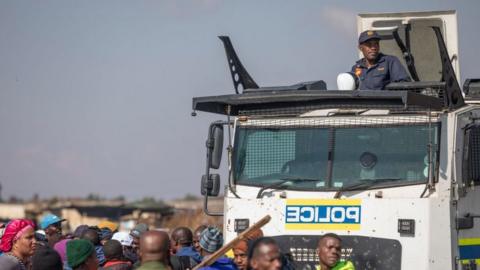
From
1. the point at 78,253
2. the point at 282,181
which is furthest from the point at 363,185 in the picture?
the point at 78,253

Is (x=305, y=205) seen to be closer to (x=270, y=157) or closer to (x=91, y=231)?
(x=270, y=157)

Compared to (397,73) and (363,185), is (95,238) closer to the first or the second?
(363,185)

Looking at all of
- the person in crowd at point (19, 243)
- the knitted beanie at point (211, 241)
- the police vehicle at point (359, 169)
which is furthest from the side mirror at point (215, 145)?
the person in crowd at point (19, 243)

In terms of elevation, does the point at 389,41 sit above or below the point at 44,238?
above

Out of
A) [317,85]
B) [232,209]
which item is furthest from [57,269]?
[317,85]

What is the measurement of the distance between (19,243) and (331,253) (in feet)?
9.35

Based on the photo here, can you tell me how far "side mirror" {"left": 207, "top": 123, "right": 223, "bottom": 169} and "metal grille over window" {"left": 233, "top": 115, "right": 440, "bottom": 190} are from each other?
0.64 feet

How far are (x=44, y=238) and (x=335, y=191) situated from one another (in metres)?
4.20

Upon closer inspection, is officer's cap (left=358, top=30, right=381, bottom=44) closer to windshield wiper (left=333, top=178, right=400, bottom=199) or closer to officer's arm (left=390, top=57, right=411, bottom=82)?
officer's arm (left=390, top=57, right=411, bottom=82)

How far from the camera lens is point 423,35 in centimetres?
1363

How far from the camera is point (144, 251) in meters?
8.22

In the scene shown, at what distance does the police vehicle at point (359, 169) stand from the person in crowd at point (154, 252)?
3230 millimetres

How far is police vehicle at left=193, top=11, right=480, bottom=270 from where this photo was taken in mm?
10953

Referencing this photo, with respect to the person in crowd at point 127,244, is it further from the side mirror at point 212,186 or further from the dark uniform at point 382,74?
the dark uniform at point 382,74
